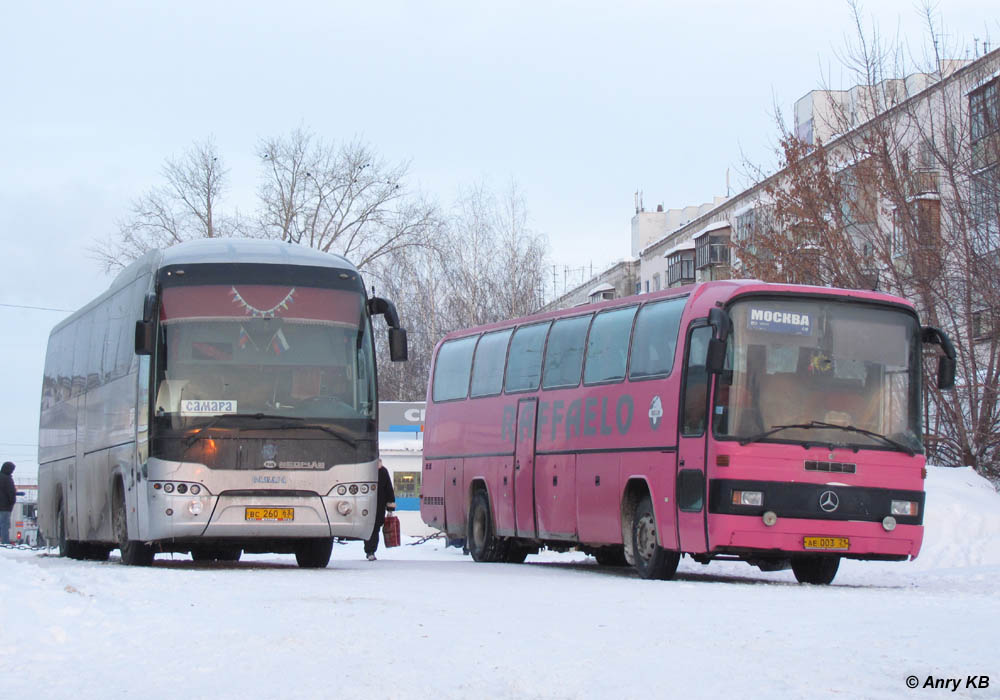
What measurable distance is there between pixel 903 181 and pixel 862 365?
15517mm

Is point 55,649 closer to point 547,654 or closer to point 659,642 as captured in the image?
point 547,654

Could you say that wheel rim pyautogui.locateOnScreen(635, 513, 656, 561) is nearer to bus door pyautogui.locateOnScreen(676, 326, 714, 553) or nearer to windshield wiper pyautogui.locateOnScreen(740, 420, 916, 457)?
bus door pyautogui.locateOnScreen(676, 326, 714, 553)

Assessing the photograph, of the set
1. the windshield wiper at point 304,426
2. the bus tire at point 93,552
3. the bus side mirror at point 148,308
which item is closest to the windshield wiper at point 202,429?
the windshield wiper at point 304,426

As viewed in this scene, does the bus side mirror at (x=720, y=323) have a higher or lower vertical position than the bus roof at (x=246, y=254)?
lower

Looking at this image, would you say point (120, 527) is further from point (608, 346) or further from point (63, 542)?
point (608, 346)

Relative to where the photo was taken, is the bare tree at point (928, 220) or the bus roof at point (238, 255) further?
the bare tree at point (928, 220)

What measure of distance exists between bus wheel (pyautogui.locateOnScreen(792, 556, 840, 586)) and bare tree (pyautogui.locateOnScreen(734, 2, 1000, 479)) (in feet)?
38.1

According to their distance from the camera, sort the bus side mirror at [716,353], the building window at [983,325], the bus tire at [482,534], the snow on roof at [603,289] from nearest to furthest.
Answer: the bus side mirror at [716,353] < the bus tire at [482,534] < the building window at [983,325] < the snow on roof at [603,289]

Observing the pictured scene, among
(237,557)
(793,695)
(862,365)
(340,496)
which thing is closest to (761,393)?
(862,365)

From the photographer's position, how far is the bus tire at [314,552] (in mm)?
19516

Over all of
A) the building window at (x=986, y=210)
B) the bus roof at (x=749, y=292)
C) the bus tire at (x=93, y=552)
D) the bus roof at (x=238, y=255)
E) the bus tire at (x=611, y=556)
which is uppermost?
the building window at (x=986, y=210)

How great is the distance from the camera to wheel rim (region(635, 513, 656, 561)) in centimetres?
1828

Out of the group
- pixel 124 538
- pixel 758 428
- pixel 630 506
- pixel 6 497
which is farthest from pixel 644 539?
pixel 6 497

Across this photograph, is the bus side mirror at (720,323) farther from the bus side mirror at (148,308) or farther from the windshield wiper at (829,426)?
the bus side mirror at (148,308)
